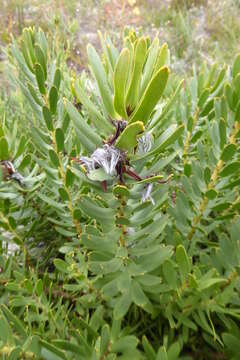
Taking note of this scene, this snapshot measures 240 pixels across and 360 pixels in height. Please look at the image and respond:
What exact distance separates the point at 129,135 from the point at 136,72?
103mm

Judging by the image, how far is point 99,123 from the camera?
67cm

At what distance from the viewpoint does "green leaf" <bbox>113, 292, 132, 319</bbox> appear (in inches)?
35.1

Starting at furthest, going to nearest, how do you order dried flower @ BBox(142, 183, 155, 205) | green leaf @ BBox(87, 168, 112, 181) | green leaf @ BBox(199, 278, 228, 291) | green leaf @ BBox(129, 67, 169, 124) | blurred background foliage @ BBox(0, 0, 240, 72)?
1. blurred background foliage @ BBox(0, 0, 240, 72)
2. green leaf @ BBox(199, 278, 228, 291)
3. dried flower @ BBox(142, 183, 155, 205)
4. green leaf @ BBox(87, 168, 112, 181)
5. green leaf @ BBox(129, 67, 169, 124)

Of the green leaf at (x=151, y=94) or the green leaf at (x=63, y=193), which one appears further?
the green leaf at (x=63, y=193)

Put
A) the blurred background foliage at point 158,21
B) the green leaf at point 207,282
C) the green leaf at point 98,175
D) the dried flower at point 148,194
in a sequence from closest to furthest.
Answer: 1. the green leaf at point 98,175
2. the dried flower at point 148,194
3. the green leaf at point 207,282
4. the blurred background foliage at point 158,21

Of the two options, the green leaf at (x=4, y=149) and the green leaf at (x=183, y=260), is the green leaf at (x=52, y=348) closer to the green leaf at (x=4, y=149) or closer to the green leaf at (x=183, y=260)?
the green leaf at (x=183, y=260)

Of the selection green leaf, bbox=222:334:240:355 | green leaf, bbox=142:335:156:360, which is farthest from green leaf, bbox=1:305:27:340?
green leaf, bbox=222:334:240:355

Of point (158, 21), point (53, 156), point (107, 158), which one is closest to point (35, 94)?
point (53, 156)

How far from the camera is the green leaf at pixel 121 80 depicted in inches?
21.3

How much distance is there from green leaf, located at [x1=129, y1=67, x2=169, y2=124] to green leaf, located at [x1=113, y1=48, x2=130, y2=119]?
29mm

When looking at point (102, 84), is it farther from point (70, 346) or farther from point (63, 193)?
point (70, 346)

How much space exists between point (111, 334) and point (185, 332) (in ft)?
0.77

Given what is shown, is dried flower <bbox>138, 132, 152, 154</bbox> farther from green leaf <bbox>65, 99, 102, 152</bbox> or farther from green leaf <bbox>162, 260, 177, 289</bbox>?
green leaf <bbox>162, 260, 177, 289</bbox>

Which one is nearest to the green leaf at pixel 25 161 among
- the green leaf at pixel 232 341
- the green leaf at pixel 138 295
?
the green leaf at pixel 138 295
